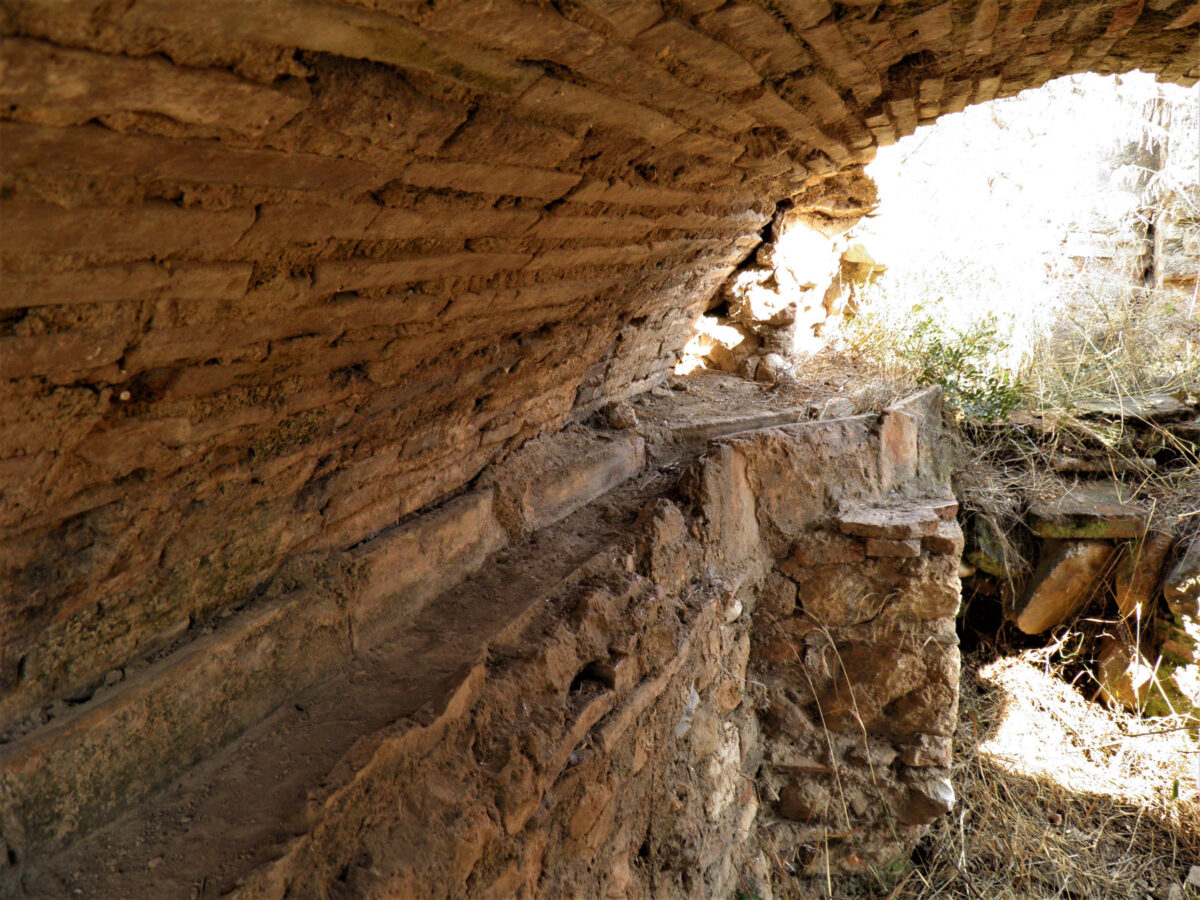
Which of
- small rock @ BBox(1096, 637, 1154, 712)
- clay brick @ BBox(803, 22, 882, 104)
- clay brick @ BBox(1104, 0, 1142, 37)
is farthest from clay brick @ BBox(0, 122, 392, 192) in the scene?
small rock @ BBox(1096, 637, 1154, 712)

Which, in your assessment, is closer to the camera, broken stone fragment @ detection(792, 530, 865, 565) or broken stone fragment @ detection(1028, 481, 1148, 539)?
broken stone fragment @ detection(792, 530, 865, 565)

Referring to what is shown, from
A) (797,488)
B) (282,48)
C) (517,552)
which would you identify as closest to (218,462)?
(282,48)

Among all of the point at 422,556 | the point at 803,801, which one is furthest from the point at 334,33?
the point at 803,801

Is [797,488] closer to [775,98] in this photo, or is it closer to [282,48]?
A: [775,98]

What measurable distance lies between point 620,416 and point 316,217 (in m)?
2.25

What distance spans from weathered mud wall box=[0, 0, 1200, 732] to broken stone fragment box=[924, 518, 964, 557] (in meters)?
1.83

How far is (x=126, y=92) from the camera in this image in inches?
36.2

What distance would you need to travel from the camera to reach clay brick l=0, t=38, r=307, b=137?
0.82m

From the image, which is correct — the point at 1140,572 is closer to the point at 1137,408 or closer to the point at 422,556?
the point at 1137,408

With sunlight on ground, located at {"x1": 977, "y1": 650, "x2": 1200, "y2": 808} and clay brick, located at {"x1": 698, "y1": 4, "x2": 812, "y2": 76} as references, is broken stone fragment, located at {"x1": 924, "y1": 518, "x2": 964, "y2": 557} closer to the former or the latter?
sunlight on ground, located at {"x1": 977, "y1": 650, "x2": 1200, "y2": 808}

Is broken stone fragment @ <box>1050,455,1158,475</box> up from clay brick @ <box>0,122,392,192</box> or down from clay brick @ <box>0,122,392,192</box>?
down

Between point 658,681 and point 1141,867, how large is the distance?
10.9ft

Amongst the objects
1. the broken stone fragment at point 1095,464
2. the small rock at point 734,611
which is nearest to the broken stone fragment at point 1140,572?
the broken stone fragment at point 1095,464

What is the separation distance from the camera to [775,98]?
2020 millimetres
